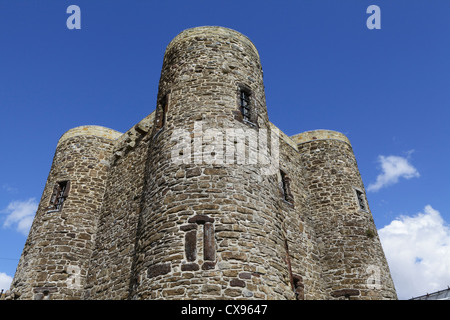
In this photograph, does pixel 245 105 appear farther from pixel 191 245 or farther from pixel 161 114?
pixel 191 245

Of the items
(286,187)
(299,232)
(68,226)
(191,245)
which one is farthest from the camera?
(286,187)

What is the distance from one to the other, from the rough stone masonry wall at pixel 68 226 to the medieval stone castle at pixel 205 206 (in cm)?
4

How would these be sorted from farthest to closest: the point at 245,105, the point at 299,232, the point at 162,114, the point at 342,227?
the point at 342,227, the point at 299,232, the point at 162,114, the point at 245,105

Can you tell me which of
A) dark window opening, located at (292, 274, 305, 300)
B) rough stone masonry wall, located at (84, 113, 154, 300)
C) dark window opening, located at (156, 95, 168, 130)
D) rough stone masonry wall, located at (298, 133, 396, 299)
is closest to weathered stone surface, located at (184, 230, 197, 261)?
rough stone masonry wall, located at (84, 113, 154, 300)

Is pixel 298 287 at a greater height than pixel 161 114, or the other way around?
pixel 161 114

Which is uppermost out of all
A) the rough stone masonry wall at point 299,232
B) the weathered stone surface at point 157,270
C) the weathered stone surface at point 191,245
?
the rough stone masonry wall at point 299,232

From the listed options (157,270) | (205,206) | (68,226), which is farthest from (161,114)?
(68,226)

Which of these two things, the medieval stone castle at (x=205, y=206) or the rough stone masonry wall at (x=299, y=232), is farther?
the rough stone masonry wall at (x=299, y=232)

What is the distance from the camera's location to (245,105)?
A: 10.5m

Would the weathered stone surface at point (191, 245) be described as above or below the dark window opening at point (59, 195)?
below

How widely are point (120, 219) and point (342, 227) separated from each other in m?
8.06

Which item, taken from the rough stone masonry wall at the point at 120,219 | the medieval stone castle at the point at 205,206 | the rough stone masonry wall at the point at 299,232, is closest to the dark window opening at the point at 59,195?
the medieval stone castle at the point at 205,206

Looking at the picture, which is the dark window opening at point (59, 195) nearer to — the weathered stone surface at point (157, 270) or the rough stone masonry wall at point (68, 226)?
the rough stone masonry wall at point (68, 226)

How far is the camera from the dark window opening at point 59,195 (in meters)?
13.1
